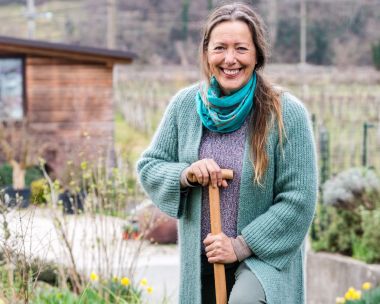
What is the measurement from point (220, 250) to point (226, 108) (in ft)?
1.76

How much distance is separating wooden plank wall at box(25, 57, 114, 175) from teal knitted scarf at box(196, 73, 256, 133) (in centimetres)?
1710

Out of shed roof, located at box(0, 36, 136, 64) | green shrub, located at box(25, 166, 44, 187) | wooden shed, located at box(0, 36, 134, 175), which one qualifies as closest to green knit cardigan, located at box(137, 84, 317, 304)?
green shrub, located at box(25, 166, 44, 187)

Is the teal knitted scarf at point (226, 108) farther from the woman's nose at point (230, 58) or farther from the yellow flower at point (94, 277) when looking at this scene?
the yellow flower at point (94, 277)

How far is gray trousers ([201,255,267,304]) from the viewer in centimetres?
348

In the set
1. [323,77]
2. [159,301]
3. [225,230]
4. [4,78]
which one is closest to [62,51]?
[4,78]

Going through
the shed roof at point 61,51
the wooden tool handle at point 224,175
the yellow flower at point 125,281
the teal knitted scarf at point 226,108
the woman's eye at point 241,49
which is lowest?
the yellow flower at point 125,281

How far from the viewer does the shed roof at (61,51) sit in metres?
20.1

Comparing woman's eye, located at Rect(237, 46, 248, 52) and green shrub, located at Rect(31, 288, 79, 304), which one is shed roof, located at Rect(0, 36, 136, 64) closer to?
green shrub, located at Rect(31, 288, 79, 304)

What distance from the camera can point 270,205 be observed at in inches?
146

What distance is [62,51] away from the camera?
67.0 feet

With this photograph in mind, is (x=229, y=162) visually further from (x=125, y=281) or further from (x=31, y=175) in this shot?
(x=31, y=175)

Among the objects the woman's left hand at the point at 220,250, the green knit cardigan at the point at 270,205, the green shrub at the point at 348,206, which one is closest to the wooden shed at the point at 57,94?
the green shrub at the point at 348,206

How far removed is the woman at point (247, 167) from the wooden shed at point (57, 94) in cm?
1693

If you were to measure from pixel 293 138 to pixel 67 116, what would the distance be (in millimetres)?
17900
